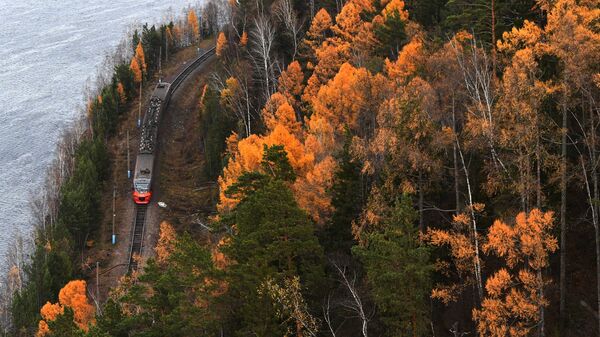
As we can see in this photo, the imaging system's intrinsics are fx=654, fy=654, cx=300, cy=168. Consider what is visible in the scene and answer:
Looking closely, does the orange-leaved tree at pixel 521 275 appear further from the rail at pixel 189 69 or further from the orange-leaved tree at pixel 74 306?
the rail at pixel 189 69

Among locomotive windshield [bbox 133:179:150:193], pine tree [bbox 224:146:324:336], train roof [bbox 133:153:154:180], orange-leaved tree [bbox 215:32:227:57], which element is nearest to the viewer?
pine tree [bbox 224:146:324:336]

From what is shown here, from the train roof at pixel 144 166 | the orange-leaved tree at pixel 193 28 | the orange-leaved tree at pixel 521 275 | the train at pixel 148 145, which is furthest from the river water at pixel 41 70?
the orange-leaved tree at pixel 521 275

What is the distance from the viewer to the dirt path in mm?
55406

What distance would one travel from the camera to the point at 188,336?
29859mm

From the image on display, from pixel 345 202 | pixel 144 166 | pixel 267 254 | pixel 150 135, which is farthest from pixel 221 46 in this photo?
pixel 267 254

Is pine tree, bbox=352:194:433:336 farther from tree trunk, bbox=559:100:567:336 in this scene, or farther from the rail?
the rail

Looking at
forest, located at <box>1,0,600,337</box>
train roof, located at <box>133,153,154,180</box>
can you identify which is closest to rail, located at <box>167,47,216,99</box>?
train roof, located at <box>133,153,154,180</box>

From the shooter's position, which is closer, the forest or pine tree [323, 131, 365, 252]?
the forest

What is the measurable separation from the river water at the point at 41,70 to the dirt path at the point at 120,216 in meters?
11.0

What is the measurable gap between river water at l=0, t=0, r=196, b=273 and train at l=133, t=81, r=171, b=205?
14265 millimetres

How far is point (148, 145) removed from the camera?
2822 inches

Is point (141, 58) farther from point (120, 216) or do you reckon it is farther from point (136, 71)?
point (120, 216)

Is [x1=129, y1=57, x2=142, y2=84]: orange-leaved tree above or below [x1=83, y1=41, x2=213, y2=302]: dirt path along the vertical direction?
above

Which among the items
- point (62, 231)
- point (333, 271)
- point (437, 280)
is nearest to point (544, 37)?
point (437, 280)
